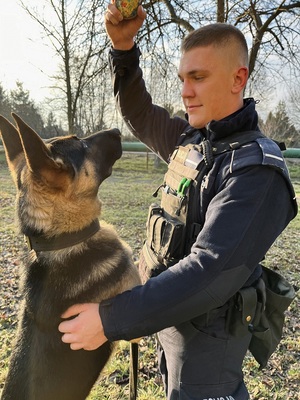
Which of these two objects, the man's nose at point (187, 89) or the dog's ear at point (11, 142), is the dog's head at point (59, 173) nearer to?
the dog's ear at point (11, 142)

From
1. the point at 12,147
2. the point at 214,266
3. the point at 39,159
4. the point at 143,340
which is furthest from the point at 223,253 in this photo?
the point at 143,340

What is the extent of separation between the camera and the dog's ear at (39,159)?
1.45 meters

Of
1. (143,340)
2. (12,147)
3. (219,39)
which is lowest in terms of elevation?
(143,340)

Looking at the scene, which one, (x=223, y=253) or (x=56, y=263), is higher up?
(x=223, y=253)

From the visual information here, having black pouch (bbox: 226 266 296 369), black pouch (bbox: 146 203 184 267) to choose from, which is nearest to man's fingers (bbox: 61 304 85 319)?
black pouch (bbox: 146 203 184 267)

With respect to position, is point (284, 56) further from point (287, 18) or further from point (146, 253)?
point (146, 253)

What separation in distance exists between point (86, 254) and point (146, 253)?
0.38m

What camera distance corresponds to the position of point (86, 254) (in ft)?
6.34

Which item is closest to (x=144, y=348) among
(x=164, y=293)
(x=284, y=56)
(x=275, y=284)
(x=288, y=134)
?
(x=275, y=284)

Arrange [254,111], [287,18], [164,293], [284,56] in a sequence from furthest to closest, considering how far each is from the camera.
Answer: [284,56] < [287,18] < [254,111] < [164,293]

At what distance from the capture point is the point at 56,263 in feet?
6.04

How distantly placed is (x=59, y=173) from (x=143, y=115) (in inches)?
33.4

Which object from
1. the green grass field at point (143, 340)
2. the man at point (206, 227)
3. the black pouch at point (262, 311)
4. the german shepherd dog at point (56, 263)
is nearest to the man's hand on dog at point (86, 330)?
the man at point (206, 227)

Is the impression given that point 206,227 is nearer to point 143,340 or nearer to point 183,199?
point 183,199
